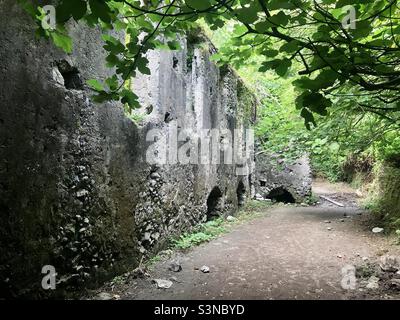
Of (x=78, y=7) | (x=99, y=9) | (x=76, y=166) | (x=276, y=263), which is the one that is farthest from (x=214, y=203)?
(x=78, y=7)

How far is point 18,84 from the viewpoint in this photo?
3.46 metres

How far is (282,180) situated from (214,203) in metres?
5.31

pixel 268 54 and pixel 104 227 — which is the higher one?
pixel 268 54

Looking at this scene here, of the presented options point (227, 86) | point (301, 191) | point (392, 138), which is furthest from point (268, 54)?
point (301, 191)

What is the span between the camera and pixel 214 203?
411 inches

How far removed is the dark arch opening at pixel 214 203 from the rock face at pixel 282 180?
15.6 ft

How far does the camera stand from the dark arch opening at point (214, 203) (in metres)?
10.3

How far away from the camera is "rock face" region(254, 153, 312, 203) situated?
14.5 m

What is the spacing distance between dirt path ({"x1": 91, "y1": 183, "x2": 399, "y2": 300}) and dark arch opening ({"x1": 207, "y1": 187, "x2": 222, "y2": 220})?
90 cm

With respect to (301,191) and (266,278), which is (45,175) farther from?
(301,191)

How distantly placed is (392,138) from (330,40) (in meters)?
6.85

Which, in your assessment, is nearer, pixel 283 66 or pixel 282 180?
pixel 283 66

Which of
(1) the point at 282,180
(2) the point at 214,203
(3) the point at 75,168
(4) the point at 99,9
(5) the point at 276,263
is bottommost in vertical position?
(5) the point at 276,263

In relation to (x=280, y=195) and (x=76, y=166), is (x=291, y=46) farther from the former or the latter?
(x=280, y=195)
